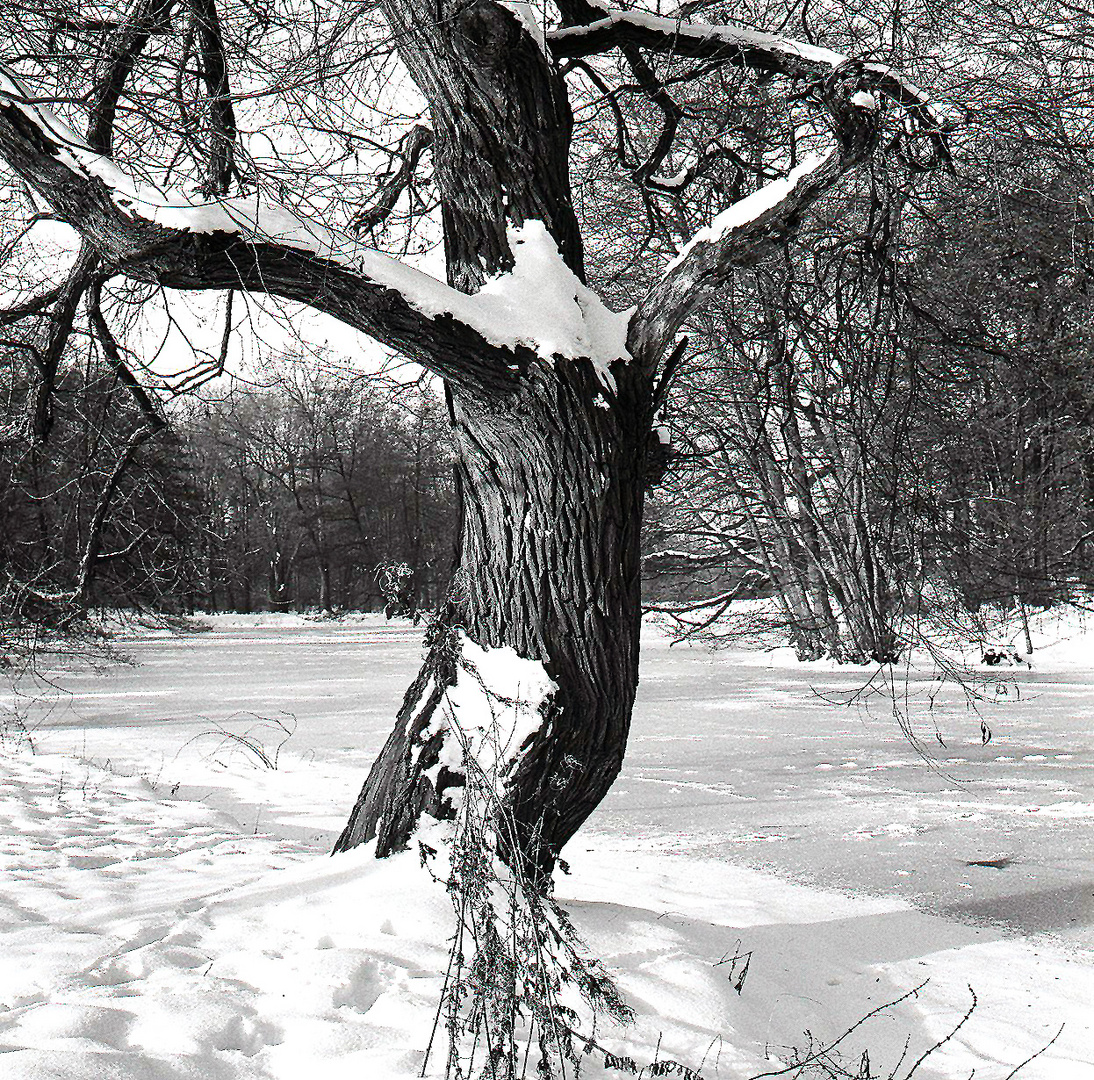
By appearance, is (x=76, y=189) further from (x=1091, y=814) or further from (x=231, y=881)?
(x=1091, y=814)

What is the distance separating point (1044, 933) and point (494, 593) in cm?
281

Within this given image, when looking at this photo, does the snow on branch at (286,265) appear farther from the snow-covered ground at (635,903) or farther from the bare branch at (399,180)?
the snow-covered ground at (635,903)

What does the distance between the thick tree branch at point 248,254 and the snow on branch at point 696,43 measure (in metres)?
1.58

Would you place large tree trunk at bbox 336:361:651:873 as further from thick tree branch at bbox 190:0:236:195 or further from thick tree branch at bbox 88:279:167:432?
thick tree branch at bbox 88:279:167:432

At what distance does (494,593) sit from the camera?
3787mm

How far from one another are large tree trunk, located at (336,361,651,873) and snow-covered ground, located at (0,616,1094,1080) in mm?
402

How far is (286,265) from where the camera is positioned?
3.28 meters

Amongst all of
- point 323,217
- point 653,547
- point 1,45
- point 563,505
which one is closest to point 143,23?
point 1,45

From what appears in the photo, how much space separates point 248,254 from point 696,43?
235cm

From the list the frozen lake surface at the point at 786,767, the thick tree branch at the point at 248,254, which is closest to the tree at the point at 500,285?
the thick tree branch at the point at 248,254

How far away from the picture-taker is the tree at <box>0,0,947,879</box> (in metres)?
3.27

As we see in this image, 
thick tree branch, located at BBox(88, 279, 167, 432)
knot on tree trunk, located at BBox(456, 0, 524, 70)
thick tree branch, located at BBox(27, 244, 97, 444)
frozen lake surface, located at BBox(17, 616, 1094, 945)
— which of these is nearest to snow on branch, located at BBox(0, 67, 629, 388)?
knot on tree trunk, located at BBox(456, 0, 524, 70)

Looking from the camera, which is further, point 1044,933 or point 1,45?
point 1044,933

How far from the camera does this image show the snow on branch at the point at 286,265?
314 cm
